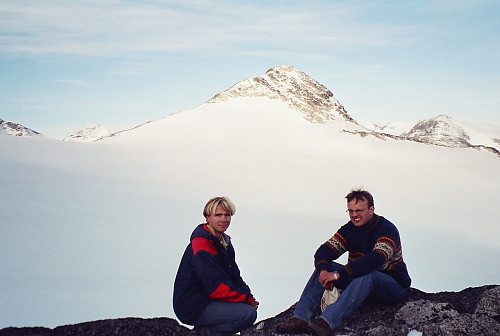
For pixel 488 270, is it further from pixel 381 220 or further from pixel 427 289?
pixel 381 220

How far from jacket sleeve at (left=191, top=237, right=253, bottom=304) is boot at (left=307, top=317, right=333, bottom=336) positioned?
73 centimetres

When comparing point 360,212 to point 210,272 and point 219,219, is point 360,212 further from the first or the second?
point 210,272

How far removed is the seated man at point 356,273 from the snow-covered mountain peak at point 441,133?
235 ft

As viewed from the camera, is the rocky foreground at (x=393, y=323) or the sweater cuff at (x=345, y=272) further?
the sweater cuff at (x=345, y=272)

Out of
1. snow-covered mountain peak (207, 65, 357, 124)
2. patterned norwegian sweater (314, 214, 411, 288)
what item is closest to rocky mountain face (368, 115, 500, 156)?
snow-covered mountain peak (207, 65, 357, 124)

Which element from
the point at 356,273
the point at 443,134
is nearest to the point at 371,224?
the point at 356,273

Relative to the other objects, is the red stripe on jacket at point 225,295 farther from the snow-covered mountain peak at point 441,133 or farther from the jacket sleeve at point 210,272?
the snow-covered mountain peak at point 441,133

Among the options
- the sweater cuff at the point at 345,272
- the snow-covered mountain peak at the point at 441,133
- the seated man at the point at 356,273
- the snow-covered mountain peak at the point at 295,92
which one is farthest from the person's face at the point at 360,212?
the snow-covered mountain peak at the point at 441,133

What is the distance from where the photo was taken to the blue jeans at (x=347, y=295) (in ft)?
11.6

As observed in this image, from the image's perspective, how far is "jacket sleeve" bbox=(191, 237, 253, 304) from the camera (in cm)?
334

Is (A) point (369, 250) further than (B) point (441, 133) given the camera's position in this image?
No

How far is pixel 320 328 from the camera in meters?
3.44

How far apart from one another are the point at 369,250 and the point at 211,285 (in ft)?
5.42

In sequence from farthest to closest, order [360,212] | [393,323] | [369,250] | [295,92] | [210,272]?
[295,92] < [369,250] < [360,212] < [393,323] < [210,272]
